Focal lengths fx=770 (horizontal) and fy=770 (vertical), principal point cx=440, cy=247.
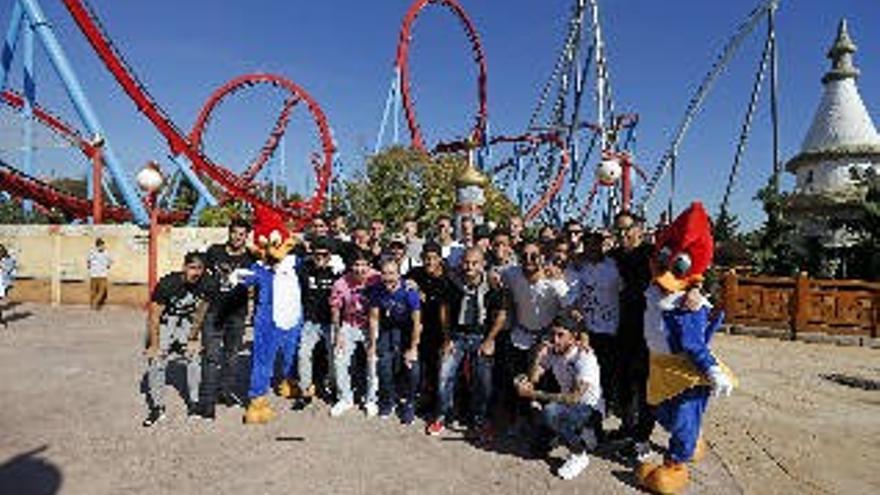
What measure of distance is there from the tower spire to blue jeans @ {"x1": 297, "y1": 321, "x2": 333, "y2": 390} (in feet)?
90.9

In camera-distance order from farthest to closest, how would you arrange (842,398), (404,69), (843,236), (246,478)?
(404,69) < (843,236) < (842,398) < (246,478)

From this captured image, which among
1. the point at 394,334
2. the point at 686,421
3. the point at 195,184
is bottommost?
the point at 686,421

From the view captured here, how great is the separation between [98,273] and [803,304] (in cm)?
1345

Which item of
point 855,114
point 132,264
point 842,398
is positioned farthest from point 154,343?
point 855,114

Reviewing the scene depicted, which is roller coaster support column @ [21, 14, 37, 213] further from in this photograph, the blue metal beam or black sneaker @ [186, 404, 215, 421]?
black sneaker @ [186, 404, 215, 421]

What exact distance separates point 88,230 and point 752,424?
1386 cm

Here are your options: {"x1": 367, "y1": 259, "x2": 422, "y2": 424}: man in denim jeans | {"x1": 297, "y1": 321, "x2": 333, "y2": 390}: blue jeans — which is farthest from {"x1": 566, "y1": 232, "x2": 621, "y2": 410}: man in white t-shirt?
{"x1": 297, "y1": 321, "x2": 333, "y2": 390}: blue jeans

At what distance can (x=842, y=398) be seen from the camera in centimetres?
834

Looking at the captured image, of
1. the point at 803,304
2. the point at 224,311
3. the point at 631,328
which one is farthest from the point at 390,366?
the point at 803,304

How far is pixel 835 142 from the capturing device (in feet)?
91.1

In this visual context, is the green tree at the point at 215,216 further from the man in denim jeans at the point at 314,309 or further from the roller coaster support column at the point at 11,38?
the man in denim jeans at the point at 314,309

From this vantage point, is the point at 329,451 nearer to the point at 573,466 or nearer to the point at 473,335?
the point at 473,335

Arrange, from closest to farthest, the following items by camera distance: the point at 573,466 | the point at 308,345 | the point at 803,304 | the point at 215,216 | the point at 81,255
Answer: the point at 573,466
the point at 308,345
the point at 803,304
the point at 81,255
the point at 215,216

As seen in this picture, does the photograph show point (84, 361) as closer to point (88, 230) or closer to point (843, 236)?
point (88, 230)
